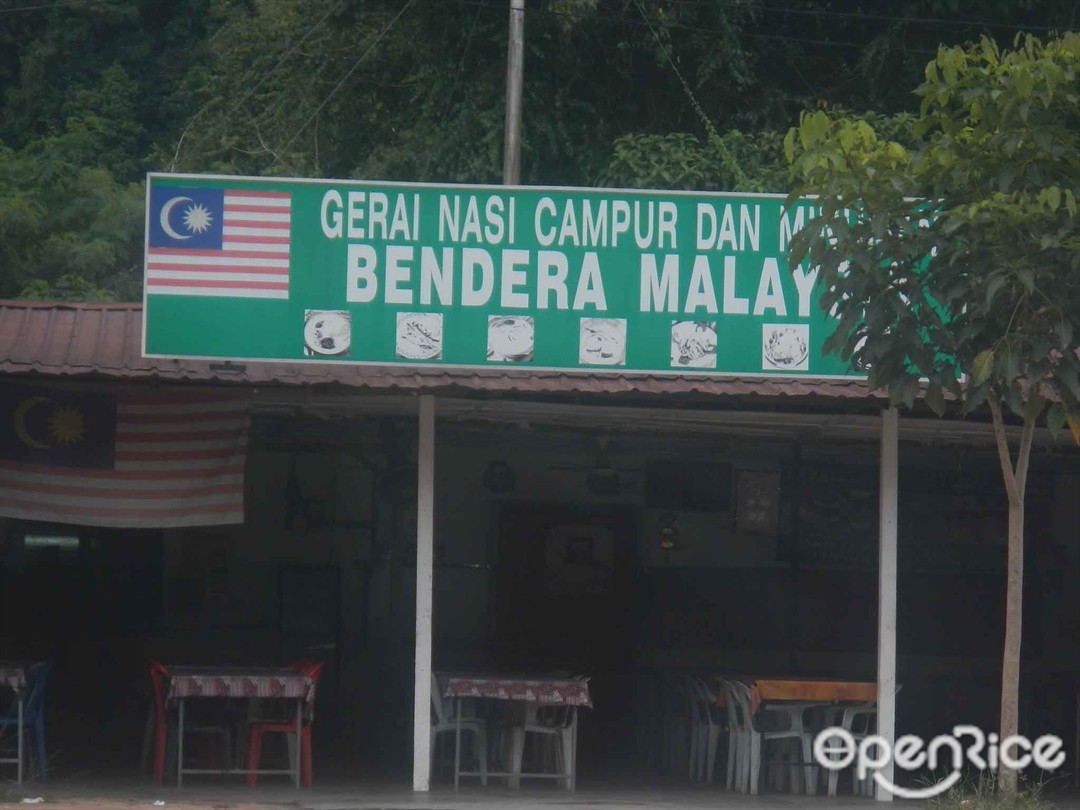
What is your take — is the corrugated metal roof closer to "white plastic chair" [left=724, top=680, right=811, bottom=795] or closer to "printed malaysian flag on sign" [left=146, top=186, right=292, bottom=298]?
"printed malaysian flag on sign" [left=146, top=186, right=292, bottom=298]

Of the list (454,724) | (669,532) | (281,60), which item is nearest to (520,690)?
(454,724)

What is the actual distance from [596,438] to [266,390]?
3.65 metres

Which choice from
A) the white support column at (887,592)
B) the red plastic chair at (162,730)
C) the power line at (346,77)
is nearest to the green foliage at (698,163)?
the power line at (346,77)

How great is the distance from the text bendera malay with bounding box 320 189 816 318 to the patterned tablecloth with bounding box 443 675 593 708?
2641mm

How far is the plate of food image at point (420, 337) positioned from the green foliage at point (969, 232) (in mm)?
2562

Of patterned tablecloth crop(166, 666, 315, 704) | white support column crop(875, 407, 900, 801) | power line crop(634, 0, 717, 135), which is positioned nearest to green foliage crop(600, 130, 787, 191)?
power line crop(634, 0, 717, 135)

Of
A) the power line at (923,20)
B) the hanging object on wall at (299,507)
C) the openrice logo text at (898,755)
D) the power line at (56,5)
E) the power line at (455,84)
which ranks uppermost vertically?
the power line at (56,5)

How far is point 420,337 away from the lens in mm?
9781

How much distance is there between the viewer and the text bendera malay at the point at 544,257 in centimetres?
985

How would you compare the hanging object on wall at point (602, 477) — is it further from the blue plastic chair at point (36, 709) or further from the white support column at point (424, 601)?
the blue plastic chair at point (36, 709)

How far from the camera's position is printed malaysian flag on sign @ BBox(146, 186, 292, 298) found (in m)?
9.76

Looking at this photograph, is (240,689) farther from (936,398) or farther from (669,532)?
(669,532)

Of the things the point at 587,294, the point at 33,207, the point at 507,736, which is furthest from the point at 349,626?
the point at 33,207

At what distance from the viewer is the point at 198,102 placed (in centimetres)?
2500
